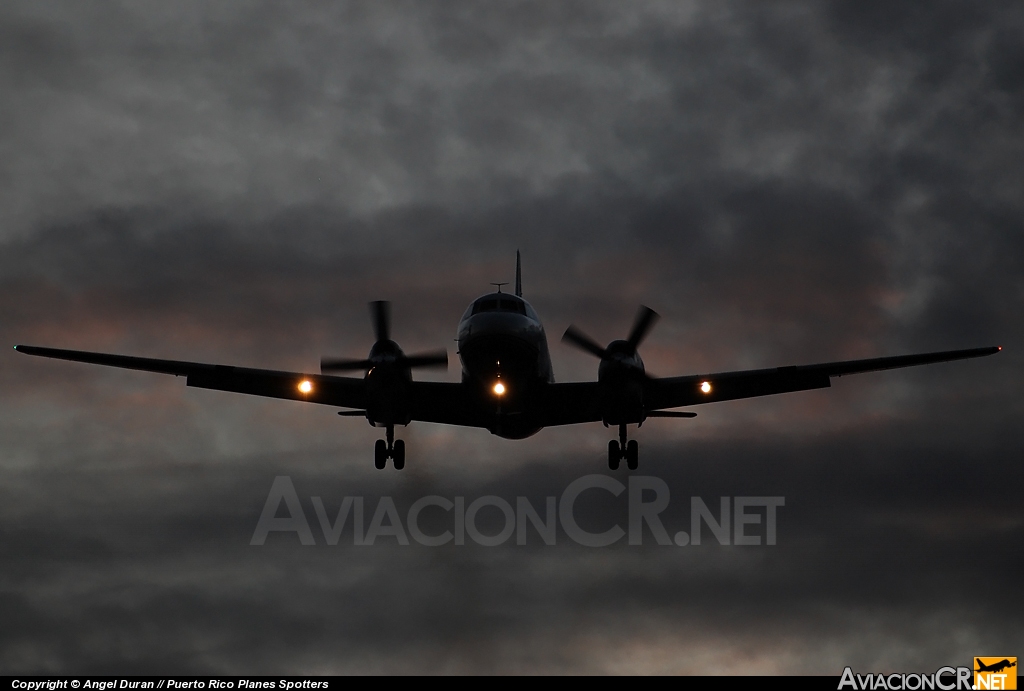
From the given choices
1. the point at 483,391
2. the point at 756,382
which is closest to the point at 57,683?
the point at 483,391

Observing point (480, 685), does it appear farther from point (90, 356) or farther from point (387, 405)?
Result: point (90, 356)

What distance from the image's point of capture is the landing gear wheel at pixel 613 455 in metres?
35.4

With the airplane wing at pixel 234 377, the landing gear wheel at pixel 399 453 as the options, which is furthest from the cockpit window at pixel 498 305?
the landing gear wheel at pixel 399 453

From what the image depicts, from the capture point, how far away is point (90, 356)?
111 feet

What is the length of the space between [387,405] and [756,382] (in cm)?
1300

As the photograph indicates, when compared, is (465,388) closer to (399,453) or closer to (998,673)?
(399,453)

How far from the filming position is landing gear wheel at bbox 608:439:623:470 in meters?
35.4

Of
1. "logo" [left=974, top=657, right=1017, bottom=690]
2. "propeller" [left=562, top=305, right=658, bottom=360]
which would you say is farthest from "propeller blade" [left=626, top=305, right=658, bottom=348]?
"logo" [left=974, top=657, right=1017, bottom=690]

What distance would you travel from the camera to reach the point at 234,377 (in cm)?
3428

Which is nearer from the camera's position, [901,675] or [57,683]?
[901,675]

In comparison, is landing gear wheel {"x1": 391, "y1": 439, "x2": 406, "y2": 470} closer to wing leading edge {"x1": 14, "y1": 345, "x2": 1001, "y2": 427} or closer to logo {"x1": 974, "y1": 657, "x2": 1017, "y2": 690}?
wing leading edge {"x1": 14, "y1": 345, "x2": 1001, "y2": 427}

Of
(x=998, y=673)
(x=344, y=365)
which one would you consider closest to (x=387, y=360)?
(x=344, y=365)

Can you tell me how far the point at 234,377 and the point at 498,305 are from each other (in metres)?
10.0

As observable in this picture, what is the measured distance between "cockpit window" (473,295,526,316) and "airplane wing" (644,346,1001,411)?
203 inches
